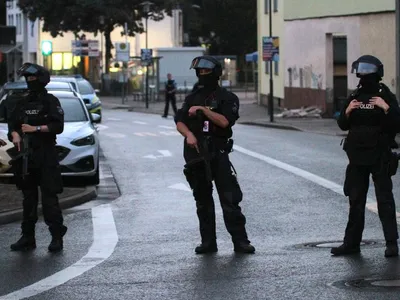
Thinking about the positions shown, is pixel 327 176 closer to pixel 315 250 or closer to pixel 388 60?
pixel 315 250

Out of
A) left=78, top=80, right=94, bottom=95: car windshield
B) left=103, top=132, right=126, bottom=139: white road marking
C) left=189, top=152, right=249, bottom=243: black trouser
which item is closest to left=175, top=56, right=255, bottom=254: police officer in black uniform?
left=189, top=152, right=249, bottom=243: black trouser

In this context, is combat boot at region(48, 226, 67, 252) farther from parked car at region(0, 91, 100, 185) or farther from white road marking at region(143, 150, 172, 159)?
white road marking at region(143, 150, 172, 159)

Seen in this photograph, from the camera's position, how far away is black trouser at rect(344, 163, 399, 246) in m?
10.0

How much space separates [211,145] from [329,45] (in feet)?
108

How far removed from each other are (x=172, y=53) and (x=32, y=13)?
12129 mm

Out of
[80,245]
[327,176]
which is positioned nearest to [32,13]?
[327,176]

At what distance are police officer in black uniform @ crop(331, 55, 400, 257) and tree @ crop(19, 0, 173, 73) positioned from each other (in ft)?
216

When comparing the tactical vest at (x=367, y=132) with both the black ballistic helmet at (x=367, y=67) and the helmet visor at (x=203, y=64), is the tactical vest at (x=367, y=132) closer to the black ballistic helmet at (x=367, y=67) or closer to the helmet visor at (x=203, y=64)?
the black ballistic helmet at (x=367, y=67)

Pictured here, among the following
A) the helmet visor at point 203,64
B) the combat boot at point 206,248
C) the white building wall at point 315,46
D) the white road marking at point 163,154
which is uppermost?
the white building wall at point 315,46

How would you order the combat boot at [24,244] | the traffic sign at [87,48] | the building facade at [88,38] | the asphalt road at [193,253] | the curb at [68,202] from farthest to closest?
the building facade at [88,38] < the traffic sign at [87,48] < the curb at [68,202] < the combat boot at [24,244] < the asphalt road at [193,253]

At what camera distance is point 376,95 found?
10.0 meters

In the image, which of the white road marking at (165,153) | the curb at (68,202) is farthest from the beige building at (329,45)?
the curb at (68,202)

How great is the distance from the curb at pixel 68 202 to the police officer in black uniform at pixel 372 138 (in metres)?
4.49

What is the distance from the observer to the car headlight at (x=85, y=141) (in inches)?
705
